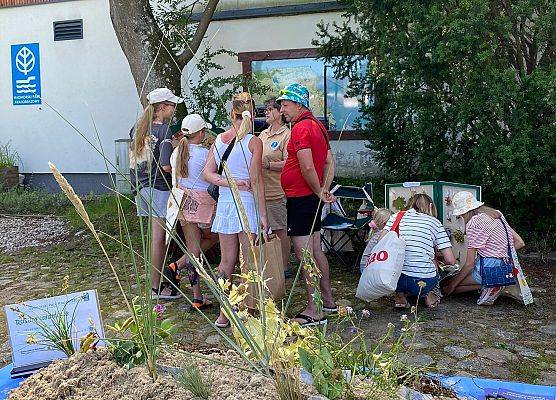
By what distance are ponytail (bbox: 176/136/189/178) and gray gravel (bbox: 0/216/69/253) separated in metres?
4.53

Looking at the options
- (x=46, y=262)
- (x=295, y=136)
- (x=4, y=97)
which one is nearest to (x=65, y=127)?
(x=4, y=97)

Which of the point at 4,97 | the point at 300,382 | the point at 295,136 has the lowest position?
the point at 300,382

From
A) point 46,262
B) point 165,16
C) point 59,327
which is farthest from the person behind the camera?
point 165,16

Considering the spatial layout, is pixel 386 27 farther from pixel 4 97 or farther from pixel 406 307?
pixel 4 97

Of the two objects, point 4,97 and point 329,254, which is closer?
point 329,254

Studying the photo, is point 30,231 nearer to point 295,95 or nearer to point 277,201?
point 277,201

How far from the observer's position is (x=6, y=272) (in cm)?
838

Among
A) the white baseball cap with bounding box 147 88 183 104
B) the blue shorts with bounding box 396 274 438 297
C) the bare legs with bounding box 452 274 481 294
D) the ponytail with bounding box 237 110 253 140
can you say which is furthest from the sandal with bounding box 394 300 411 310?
the white baseball cap with bounding box 147 88 183 104

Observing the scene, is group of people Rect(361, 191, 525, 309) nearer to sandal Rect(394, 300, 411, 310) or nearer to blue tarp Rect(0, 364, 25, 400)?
sandal Rect(394, 300, 411, 310)

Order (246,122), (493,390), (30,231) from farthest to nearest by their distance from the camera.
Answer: (30,231) < (246,122) < (493,390)

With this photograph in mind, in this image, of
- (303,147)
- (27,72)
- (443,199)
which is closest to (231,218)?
(303,147)

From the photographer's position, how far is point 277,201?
6859 millimetres

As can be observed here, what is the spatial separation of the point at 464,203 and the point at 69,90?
9.85 meters

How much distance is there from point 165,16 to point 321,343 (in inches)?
385
